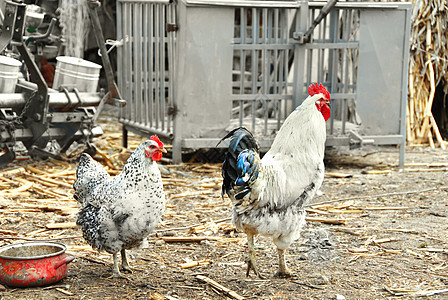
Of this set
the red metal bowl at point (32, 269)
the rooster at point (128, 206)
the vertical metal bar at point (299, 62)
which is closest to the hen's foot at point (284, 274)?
the rooster at point (128, 206)

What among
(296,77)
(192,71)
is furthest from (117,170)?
(296,77)

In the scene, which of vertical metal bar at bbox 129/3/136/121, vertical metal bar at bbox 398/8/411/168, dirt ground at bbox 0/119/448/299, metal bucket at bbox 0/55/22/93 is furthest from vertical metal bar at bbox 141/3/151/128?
vertical metal bar at bbox 398/8/411/168

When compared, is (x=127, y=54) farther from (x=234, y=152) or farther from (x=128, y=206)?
(x=234, y=152)

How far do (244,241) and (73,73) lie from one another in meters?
3.49

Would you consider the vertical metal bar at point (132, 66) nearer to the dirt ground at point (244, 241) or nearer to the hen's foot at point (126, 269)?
the dirt ground at point (244, 241)

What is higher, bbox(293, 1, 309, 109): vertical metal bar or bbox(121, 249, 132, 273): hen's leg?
bbox(293, 1, 309, 109): vertical metal bar

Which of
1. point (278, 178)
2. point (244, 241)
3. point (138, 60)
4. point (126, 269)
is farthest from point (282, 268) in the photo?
point (138, 60)

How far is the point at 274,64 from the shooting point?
7.43 meters

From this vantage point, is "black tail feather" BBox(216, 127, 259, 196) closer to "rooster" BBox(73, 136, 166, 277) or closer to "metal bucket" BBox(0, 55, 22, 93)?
"rooster" BBox(73, 136, 166, 277)

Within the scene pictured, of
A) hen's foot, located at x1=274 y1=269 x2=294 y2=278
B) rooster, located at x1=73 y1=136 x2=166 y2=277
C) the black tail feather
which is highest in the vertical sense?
the black tail feather

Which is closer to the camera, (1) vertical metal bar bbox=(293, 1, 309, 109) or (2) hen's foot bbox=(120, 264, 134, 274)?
(2) hen's foot bbox=(120, 264, 134, 274)

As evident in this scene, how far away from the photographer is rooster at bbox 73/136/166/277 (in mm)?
3980

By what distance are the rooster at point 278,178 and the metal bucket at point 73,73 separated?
12.3 feet

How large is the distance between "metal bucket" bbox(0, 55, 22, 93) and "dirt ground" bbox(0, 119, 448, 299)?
984mm
